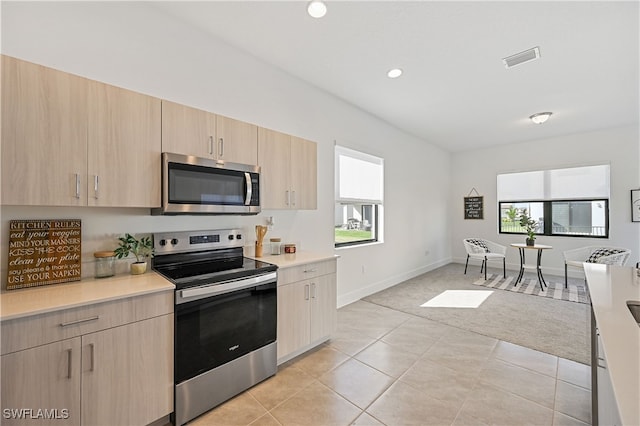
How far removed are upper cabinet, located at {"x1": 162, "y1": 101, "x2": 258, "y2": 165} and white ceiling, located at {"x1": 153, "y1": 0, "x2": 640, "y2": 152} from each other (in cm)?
88

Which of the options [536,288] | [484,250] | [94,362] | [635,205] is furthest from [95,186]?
[635,205]

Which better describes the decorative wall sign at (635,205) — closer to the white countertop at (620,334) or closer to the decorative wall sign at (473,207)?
the decorative wall sign at (473,207)

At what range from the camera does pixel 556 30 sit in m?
2.37

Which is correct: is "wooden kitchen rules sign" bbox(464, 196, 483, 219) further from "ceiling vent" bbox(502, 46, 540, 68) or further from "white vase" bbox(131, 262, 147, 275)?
"white vase" bbox(131, 262, 147, 275)

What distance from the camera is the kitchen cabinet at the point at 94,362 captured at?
1.24 meters

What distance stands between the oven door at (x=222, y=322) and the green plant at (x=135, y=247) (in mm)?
538

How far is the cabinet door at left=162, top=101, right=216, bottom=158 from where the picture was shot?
193 cm

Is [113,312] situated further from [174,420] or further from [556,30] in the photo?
[556,30]

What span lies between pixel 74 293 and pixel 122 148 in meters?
0.87

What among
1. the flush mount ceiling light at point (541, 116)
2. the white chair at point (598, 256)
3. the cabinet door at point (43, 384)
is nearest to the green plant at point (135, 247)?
the cabinet door at point (43, 384)

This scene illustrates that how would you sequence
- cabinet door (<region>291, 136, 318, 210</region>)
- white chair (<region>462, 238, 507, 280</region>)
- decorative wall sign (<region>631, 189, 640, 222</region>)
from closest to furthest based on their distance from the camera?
cabinet door (<region>291, 136, 318, 210</region>), decorative wall sign (<region>631, 189, 640, 222</region>), white chair (<region>462, 238, 507, 280</region>)

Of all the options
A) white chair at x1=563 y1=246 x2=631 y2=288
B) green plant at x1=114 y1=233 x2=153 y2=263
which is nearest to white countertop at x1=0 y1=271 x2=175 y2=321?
green plant at x1=114 y1=233 x2=153 y2=263

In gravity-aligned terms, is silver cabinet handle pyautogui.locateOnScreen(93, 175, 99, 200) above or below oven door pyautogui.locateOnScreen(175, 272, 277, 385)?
above

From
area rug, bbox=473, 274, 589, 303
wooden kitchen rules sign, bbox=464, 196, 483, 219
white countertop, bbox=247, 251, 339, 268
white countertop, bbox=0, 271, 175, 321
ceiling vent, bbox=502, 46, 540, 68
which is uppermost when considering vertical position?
ceiling vent, bbox=502, 46, 540, 68
